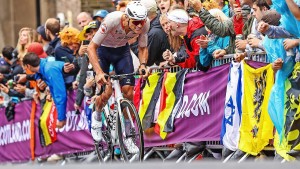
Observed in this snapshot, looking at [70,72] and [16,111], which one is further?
[16,111]

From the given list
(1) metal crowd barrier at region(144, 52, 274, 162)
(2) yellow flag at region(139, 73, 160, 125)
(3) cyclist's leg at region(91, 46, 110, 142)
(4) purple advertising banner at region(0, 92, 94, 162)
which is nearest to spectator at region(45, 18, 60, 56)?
(4) purple advertising banner at region(0, 92, 94, 162)

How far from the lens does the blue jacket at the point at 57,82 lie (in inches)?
727

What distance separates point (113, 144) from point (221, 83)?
5.00ft

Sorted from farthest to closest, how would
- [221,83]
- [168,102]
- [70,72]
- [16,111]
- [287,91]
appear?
[16,111], [70,72], [168,102], [221,83], [287,91]

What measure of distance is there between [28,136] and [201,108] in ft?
23.9

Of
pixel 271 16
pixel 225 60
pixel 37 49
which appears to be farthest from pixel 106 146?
pixel 37 49

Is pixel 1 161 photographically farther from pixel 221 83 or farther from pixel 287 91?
pixel 287 91

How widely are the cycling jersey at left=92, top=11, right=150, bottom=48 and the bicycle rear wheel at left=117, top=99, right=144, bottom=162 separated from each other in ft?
2.84

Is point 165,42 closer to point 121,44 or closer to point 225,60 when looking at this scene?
point 121,44

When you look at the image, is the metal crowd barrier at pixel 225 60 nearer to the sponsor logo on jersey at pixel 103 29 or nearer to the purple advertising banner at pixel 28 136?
the sponsor logo on jersey at pixel 103 29

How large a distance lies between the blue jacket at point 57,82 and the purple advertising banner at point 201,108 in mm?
3380

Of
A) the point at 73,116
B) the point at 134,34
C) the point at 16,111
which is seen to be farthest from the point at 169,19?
the point at 16,111

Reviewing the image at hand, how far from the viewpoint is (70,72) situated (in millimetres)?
18500

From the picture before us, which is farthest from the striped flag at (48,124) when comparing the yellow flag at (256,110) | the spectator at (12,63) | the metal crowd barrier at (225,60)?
the yellow flag at (256,110)
